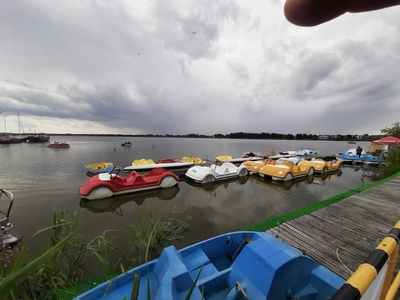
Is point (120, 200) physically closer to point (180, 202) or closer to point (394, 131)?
point (180, 202)

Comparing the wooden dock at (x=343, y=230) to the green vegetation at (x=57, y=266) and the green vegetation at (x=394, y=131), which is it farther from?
the green vegetation at (x=394, y=131)

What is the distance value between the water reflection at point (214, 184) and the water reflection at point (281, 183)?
80cm

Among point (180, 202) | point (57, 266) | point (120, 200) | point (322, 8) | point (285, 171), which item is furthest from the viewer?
point (285, 171)

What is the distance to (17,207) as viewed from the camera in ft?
20.3

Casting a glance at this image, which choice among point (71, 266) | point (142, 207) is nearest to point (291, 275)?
point (71, 266)

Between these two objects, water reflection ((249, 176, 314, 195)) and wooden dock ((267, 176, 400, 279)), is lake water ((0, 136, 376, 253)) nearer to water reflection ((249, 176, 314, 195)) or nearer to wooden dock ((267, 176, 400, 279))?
water reflection ((249, 176, 314, 195))

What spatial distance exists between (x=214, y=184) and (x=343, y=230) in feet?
22.0

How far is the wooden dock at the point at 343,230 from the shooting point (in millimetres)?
2820

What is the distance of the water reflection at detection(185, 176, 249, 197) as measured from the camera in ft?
28.9

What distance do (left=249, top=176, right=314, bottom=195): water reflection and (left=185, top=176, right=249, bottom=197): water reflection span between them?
31.6 inches

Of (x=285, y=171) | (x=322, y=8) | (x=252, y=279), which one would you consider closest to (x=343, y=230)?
(x=252, y=279)

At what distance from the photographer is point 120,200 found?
7293mm

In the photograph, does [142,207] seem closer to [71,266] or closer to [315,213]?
[71,266]

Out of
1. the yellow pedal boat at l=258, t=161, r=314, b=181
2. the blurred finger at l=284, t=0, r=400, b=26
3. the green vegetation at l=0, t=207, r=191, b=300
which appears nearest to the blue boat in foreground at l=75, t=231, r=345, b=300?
the green vegetation at l=0, t=207, r=191, b=300
